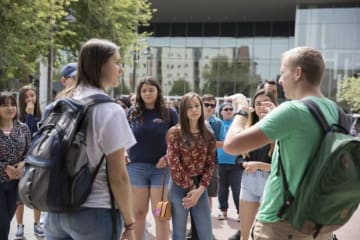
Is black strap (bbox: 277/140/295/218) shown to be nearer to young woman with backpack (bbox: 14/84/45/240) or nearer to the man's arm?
the man's arm

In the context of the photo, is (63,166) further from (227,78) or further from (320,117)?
(227,78)

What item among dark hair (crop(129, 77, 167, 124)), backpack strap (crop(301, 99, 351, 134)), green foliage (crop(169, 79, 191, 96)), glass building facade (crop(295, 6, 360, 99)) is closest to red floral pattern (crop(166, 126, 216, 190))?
dark hair (crop(129, 77, 167, 124))

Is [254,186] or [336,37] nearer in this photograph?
[254,186]

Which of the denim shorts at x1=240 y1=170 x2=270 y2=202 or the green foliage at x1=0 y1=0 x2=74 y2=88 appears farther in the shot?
the green foliage at x1=0 y1=0 x2=74 y2=88

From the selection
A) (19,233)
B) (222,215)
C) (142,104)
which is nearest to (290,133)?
(142,104)

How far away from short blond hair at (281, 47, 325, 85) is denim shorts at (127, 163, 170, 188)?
2.78 metres

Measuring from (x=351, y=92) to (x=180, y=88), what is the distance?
492 inches

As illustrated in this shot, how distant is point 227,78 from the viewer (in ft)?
119

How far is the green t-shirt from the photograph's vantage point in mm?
2314

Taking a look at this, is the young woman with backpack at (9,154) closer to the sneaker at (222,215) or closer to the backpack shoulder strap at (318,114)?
the backpack shoulder strap at (318,114)

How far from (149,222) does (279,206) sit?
201 inches

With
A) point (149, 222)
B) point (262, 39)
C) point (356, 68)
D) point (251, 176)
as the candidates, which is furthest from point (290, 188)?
point (262, 39)

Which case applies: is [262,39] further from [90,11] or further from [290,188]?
[290,188]

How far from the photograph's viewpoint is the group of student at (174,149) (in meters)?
2.44
